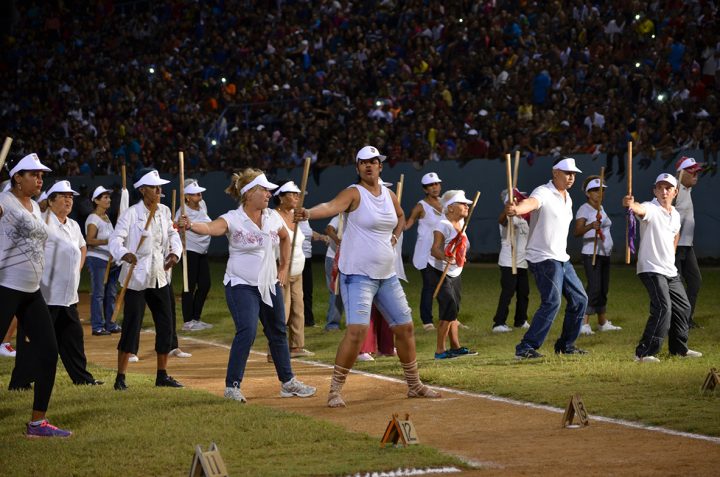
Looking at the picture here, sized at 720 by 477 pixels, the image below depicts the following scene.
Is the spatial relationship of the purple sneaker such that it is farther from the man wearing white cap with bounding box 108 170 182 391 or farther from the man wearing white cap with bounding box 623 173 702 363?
the man wearing white cap with bounding box 623 173 702 363

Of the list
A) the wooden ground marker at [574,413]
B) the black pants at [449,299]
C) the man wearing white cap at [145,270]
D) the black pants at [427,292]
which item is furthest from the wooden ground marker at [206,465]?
the black pants at [427,292]

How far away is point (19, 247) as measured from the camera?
9.10 m

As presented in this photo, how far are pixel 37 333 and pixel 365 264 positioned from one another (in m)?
2.80

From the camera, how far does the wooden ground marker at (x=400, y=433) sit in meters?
8.16

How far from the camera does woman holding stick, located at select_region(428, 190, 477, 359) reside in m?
13.8

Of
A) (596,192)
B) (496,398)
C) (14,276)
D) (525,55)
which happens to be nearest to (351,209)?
(496,398)

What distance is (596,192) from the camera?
53.4 feet

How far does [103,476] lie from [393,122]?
881 inches

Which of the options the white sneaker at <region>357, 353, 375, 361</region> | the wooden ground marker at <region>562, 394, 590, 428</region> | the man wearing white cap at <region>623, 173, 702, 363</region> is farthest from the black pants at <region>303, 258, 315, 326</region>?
the wooden ground marker at <region>562, 394, 590, 428</region>

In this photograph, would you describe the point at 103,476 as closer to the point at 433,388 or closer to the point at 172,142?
the point at 433,388

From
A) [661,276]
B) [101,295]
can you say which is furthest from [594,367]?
[101,295]

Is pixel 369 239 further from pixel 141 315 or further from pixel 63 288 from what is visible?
pixel 63 288

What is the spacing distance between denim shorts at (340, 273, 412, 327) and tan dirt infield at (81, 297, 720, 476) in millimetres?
763

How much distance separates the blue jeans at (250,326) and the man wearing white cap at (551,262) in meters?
3.39
